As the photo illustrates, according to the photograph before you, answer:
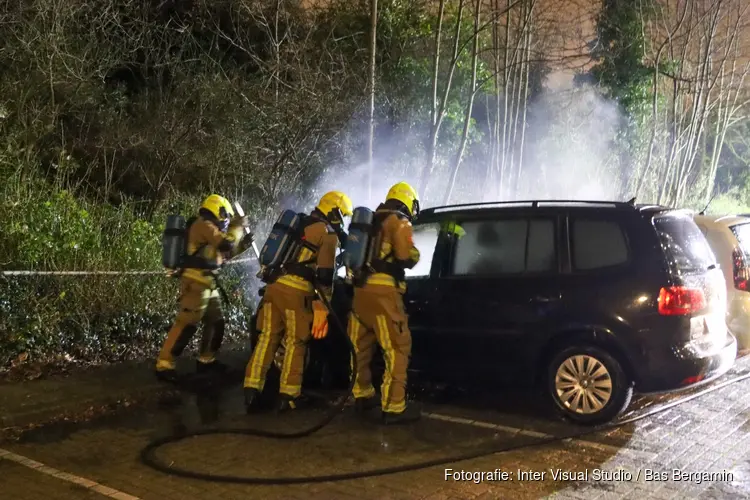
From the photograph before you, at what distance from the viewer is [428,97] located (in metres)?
14.1

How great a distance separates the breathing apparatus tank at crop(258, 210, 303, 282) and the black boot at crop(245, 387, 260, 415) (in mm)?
910

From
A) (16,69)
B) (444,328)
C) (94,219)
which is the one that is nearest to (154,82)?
(16,69)

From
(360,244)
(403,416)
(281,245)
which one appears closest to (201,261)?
(281,245)

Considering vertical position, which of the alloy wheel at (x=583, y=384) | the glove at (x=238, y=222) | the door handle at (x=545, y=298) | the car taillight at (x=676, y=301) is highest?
the glove at (x=238, y=222)

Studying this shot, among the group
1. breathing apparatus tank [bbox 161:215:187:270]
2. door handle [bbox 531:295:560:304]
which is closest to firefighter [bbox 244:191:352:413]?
breathing apparatus tank [bbox 161:215:187:270]

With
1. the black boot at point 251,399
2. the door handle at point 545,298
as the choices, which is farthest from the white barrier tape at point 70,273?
the door handle at point 545,298

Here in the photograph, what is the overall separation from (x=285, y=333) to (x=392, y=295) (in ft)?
3.28

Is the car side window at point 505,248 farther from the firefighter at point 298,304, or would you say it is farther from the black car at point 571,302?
the firefighter at point 298,304

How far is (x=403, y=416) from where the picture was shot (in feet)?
17.1

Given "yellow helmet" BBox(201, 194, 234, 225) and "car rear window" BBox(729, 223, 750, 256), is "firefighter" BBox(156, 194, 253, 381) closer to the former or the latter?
"yellow helmet" BBox(201, 194, 234, 225)

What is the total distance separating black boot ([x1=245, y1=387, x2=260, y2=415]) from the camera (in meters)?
5.52

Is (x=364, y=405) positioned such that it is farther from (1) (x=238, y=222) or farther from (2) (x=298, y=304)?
(1) (x=238, y=222)

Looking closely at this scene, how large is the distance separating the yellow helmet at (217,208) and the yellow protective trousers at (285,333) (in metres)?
1.03

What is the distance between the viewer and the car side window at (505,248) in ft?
17.6
